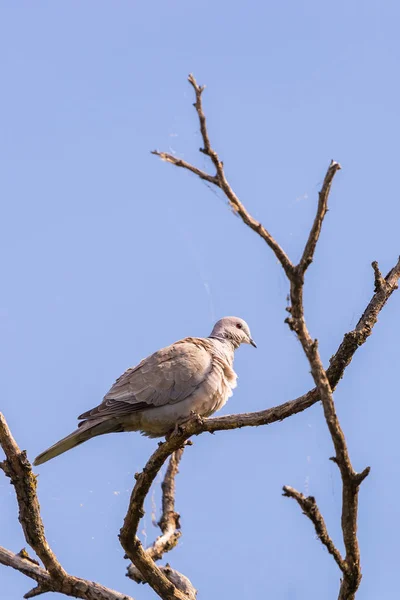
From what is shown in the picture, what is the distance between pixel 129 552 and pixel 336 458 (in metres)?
2.17

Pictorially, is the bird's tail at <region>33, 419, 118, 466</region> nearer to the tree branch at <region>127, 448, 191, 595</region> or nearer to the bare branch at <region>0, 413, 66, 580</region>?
the tree branch at <region>127, 448, 191, 595</region>

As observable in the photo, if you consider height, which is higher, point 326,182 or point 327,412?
point 326,182

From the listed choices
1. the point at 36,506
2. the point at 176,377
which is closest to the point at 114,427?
the point at 176,377

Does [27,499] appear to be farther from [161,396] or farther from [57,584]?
[161,396]

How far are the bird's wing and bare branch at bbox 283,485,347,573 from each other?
8.52 ft

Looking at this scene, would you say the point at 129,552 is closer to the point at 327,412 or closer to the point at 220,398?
the point at 220,398

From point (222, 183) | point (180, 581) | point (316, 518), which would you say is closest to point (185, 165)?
point (222, 183)

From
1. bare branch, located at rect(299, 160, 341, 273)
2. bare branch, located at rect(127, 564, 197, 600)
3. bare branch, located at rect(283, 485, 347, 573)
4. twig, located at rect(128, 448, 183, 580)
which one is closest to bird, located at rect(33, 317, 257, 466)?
twig, located at rect(128, 448, 183, 580)

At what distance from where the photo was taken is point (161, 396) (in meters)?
7.15

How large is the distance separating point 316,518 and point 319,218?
152 cm

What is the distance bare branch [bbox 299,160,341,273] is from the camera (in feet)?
13.0

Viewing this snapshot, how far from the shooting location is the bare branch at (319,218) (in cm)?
398

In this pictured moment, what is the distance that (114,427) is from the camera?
24.0ft

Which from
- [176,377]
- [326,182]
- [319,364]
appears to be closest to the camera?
[326,182]
